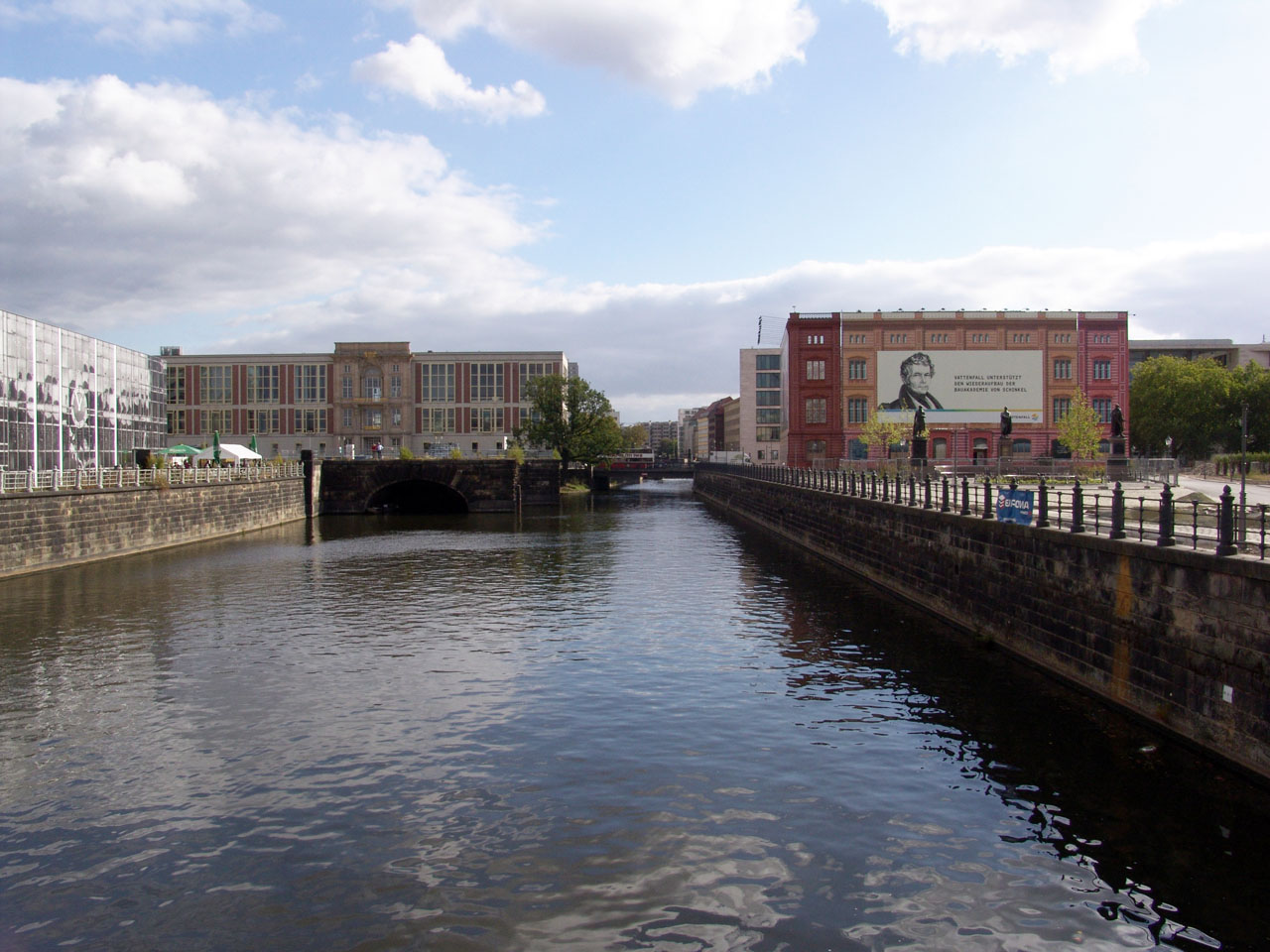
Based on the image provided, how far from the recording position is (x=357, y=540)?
54938 millimetres

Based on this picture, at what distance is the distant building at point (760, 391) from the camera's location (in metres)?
162

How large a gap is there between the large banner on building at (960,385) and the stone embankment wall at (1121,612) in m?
70.6

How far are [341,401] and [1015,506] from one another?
108933 millimetres

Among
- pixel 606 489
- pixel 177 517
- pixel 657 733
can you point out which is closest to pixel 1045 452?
pixel 606 489

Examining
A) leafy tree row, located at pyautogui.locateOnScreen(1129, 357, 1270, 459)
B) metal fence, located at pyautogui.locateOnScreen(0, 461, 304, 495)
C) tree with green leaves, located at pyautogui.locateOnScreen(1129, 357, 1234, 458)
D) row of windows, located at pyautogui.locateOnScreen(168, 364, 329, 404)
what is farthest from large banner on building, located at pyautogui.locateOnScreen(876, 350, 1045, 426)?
row of windows, located at pyautogui.locateOnScreen(168, 364, 329, 404)

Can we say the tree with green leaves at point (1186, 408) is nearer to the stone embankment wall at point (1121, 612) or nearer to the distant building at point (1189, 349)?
the distant building at point (1189, 349)

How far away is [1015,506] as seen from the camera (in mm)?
23328

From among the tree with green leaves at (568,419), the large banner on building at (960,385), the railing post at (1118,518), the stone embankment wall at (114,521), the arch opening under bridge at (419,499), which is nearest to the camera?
the railing post at (1118,518)

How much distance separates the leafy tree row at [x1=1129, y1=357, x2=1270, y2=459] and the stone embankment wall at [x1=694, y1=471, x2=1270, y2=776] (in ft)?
296

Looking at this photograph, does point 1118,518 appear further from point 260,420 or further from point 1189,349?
point 1189,349

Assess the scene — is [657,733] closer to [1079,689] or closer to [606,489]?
[1079,689]

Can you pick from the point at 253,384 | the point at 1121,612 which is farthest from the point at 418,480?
the point at 1121,612

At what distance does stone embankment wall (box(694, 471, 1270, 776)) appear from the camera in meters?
14.0

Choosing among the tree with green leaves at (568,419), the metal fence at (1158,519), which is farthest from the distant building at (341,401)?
the metal fence at (1158,519)
